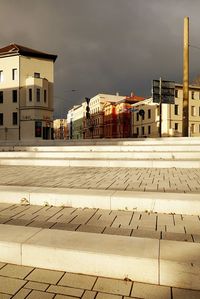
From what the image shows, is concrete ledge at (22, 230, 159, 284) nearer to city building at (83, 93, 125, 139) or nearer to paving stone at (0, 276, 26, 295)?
paving stone at (0, 276, 26, 295)

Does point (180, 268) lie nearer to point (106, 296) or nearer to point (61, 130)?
point (106, 296)

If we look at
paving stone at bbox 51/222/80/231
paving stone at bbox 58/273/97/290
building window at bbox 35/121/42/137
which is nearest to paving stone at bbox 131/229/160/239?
paving stone at bbox 51/222/80/231

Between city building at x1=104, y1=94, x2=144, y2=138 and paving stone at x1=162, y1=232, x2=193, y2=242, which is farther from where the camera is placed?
city building at x1=104, y1=94, x2=144, y2=138

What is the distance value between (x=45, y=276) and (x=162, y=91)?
2272 centimetres

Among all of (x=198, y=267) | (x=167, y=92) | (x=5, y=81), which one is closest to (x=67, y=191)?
(x=198, y=267)

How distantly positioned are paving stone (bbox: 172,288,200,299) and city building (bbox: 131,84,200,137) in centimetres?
4992

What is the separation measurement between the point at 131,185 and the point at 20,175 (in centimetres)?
350

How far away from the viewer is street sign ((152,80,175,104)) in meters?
23.8

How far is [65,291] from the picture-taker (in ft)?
8.75

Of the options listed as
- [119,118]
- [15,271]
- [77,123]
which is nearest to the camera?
[15,271]

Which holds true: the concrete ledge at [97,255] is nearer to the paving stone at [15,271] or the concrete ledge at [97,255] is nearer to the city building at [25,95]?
the paving stone at [15,271]

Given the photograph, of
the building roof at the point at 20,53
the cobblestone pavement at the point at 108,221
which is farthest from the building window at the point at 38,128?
the cobblestone pavement at the point at 108,221

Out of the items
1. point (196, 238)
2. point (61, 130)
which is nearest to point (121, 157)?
point (196, 238)

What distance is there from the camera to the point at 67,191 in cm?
543
